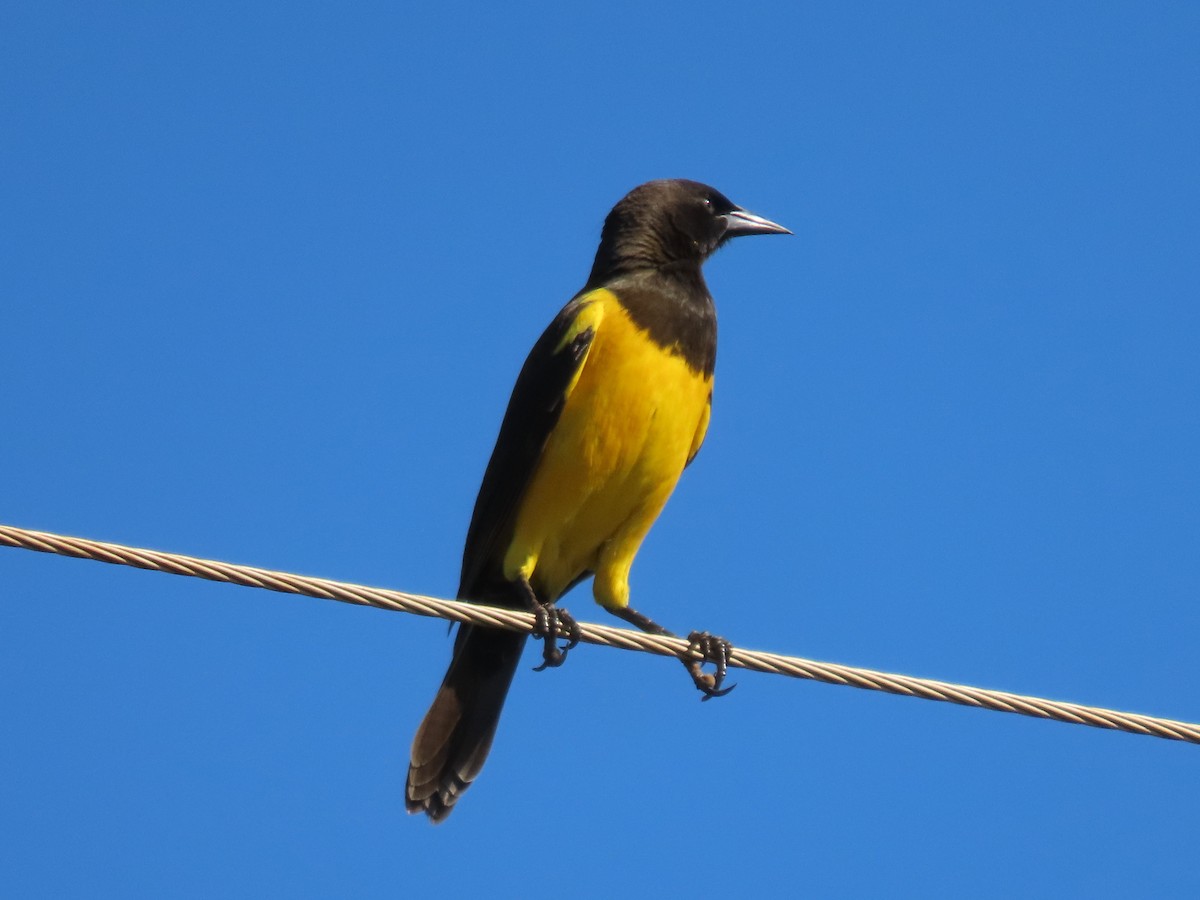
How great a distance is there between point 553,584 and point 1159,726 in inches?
107

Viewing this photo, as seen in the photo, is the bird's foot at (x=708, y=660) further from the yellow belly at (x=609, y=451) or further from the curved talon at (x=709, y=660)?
the yellow belly at (x=609, y=451)

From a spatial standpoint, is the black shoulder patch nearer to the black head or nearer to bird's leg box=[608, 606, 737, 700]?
the black head

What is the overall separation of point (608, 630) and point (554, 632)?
0.82 metres

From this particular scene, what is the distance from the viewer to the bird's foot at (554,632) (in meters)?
5.13

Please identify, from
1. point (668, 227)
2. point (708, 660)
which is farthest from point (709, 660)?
point (668, 227)

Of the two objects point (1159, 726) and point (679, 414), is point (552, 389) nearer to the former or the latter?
point (679, 414)

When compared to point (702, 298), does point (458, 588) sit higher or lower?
lower

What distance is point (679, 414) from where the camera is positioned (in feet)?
18.9

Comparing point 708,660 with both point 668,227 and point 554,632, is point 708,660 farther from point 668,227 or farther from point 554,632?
point 668,227

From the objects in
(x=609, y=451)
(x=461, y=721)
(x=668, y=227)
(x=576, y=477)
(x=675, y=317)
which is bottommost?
(x=461, y=721)

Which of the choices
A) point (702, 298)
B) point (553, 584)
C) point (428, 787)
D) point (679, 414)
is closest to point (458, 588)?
point (553, 584)

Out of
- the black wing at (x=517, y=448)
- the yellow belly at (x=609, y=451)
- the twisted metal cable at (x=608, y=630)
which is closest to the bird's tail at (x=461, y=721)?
the black wing at (x=517, y=448)

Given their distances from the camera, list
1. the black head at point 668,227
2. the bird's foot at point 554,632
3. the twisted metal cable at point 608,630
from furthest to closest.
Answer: the black head at point 668,227, the bird's foot at point 554,632, the twisted metal cable at point 608,630

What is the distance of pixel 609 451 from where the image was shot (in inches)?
220
